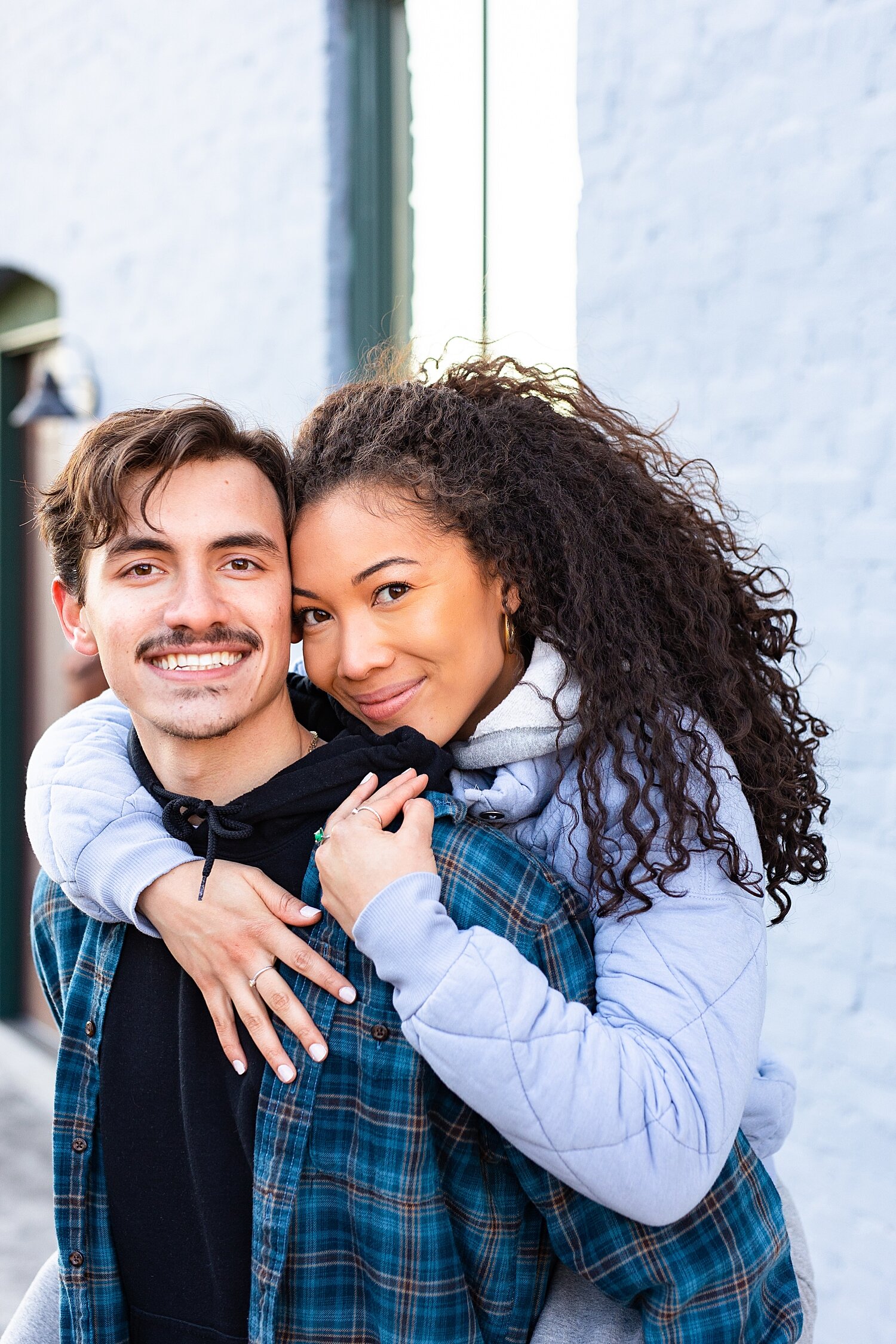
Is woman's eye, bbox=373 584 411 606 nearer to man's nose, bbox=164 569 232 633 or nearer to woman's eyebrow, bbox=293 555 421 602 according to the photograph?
woman's eyebrow, bbox=293 555 421 602

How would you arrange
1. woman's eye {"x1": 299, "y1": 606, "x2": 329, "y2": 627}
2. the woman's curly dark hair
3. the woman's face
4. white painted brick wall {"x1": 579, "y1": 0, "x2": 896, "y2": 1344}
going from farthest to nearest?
white painted brick wall {"x1": 579, "y1": 0, "x2": 896, "y2": 1344} → woman's eye {"x1": 299, "y1": 606, "x2": 329, "y2": 627} → the woman's face → the woman's curly dark hair

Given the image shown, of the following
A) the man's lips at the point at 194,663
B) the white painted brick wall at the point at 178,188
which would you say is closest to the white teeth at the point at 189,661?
the man's lips at the point at 194,663

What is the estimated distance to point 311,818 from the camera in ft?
5.74

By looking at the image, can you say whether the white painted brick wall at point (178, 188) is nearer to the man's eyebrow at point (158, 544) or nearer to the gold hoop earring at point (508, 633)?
the man's eyebrow at point (158, 544)

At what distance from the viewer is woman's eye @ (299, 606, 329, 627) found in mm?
1873

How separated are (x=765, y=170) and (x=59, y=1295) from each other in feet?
8.22

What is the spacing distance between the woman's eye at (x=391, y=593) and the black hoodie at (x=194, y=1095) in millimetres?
194

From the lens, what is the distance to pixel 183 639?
1735 mm

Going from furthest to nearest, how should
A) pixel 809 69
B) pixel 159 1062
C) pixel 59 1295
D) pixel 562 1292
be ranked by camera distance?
1. pixel 809 69
2. pixel 59 1295
3. pixel 159 1062
4. pixel 562 1292

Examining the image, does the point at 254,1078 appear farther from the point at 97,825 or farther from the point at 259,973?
the point at 97,825

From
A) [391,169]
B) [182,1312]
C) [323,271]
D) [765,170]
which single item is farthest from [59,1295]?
[391,169]

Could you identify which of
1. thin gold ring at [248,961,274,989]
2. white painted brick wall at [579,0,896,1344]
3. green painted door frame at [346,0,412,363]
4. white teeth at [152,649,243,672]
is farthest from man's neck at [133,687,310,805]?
green painted door frame at [346,0,412,363]

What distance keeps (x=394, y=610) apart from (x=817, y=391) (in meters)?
1.33

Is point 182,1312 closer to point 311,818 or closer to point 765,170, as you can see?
point 311,818
